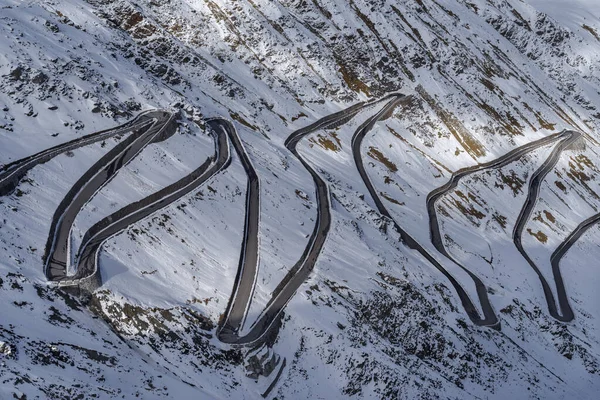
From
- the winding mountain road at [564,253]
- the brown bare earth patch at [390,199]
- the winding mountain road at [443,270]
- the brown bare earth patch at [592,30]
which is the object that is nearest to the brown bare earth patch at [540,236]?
the winding mountain road at [564,253]

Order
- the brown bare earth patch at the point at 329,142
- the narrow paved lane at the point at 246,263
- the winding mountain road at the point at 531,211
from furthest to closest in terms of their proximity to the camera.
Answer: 1. the brown bare earth patch at the point at 329,142
2. the winding mountain road at the point at 531,211
3. the narrow paved lane at the point at 246,263

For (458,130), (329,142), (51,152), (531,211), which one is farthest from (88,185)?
(531,211)

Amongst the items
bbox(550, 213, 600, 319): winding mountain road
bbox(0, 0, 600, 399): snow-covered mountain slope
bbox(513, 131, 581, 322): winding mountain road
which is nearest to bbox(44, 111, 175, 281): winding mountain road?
bbox(0, 0, 600, 399): snow-covered mountain slope

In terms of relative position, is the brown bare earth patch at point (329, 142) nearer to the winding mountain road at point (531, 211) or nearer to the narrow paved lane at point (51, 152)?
the narrow paved lane at point (51, 152)

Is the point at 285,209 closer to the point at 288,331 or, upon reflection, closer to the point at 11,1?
the point at 288,331

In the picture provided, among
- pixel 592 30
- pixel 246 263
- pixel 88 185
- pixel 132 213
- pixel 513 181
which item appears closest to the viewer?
pixel 246 263

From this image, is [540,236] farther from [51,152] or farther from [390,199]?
[51,152]
